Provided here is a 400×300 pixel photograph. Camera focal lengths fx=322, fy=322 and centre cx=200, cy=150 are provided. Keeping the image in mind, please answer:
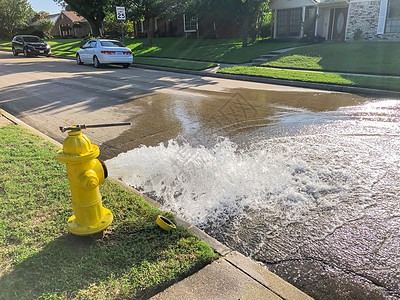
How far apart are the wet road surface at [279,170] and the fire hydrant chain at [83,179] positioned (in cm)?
111

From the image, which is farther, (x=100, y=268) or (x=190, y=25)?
(x=190, y=25)

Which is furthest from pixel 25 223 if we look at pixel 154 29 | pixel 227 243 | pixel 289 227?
pixel 154 29

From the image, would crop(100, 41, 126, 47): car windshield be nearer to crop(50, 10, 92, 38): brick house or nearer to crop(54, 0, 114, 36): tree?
crop(54, 0, 114, 36): tree

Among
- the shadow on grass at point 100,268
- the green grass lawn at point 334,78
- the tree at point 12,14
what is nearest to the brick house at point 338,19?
the green grass lawn at point 334,78

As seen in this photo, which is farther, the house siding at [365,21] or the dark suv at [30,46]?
the dark suv at [30,46]

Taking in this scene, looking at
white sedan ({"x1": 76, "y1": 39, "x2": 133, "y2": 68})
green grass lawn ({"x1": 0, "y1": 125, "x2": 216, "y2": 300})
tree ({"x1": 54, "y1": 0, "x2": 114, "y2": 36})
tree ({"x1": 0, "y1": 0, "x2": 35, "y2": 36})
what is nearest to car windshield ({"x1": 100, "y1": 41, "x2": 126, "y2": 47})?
white sedan ({"x1": 76, "y1": 39, "x2": 133, "y2": 68})

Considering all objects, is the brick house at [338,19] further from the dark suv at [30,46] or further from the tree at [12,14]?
the tree at [12,14]

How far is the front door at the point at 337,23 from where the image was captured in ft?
77.5

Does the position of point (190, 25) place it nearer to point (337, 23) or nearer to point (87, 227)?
point (337, 23)

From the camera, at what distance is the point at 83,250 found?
277 cm

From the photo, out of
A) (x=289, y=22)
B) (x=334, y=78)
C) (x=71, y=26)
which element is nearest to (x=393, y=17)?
(x=289, y=22)

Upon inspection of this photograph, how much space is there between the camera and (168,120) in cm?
740

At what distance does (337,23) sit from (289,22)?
3743 millimetres

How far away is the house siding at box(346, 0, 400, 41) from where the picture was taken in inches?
832
